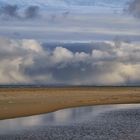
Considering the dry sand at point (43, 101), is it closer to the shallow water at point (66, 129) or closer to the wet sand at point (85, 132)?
the shallow water at point (66, 129)

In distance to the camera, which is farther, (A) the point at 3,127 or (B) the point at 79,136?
(A) the point at 3,127

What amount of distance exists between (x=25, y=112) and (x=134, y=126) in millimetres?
18989

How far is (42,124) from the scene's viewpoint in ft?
145

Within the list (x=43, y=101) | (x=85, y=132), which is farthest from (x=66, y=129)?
(x=43, y=101)

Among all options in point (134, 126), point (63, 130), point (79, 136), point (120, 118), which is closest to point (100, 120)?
point (120, 118)

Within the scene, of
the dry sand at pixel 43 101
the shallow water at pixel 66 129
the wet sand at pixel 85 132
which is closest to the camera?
the wet sand at pixel 85 132

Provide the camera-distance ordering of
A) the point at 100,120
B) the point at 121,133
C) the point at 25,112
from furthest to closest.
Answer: the point at 25,112, the point at 100,120, the point at 121,133

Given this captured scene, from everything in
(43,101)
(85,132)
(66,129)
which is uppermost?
(43,101)

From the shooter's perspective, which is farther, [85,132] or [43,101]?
[43,101]

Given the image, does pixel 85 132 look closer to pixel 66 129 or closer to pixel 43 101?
pixel 66 129

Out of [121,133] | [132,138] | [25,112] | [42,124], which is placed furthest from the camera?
[25,112]

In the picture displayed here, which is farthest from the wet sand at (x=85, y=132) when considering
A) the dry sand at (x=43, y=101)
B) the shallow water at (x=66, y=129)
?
the dry sand at (x=43, y=101)

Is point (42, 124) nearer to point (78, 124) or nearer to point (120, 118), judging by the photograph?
point (78, 124)

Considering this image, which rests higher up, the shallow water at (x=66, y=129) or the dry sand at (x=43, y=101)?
the dry sand at (x=43, y=101)
